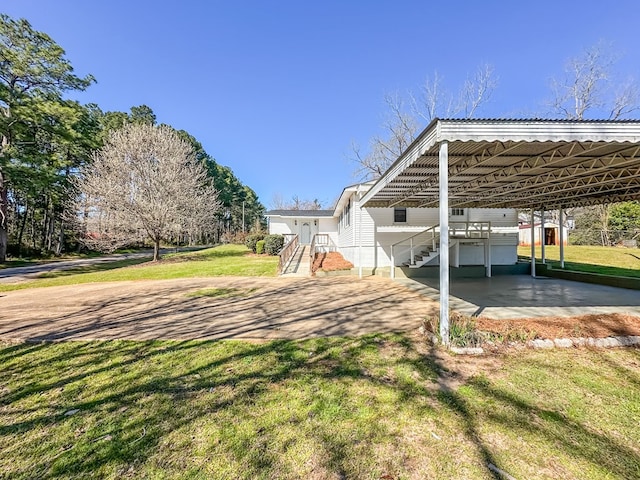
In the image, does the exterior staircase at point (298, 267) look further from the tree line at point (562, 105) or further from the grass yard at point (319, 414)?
the tree line at point (562, 105)

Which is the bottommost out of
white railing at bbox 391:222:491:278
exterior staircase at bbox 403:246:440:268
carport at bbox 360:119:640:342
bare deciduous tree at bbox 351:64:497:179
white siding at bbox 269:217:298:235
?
exterior staircase at bbox 403:246:440:268

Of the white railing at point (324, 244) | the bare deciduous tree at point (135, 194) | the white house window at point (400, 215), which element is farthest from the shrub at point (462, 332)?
the bare deciduous tree at point (135, 194)

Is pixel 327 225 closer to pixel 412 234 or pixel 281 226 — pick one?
pixel 281 226

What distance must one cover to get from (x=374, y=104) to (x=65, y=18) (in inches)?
760

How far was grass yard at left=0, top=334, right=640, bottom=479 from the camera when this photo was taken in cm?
207

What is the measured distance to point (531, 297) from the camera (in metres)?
7.65

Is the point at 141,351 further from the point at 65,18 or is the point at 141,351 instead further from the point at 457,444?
the point at 65,18

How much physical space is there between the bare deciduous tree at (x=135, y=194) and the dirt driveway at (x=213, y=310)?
6.95 meters

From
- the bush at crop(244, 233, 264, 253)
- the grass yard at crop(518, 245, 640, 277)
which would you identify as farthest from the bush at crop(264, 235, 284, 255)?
the grass yard at crop(518, 245, 640, 277)

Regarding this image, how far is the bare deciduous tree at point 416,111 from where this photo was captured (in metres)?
20.7

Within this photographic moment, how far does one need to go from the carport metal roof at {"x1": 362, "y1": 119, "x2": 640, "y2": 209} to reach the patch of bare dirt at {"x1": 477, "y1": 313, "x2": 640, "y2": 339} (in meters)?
2.94

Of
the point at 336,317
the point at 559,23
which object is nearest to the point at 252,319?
the point at 336,317

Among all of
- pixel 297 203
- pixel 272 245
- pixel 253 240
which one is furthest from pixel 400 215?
pixel 297 203

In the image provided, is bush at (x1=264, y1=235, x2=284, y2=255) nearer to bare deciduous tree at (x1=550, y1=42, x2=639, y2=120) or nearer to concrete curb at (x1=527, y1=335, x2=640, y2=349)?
concrete curb at (x1=527, y1=335, x2=640, y2=349)
